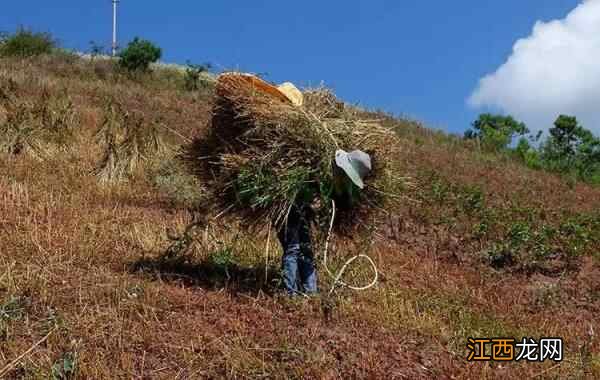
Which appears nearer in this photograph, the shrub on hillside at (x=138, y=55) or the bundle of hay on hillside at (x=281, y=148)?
the bundle of hay on hillside at (x=281, y=148)

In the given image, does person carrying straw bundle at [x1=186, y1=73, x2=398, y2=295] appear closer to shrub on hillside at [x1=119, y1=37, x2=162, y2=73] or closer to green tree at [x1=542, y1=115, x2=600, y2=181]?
green tree at [x1=542, y1=115, x2=600, y2=181]

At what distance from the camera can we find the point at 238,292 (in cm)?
520

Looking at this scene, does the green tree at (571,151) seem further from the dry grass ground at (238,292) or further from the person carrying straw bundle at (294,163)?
the person carrying straw bundle at (294,163)

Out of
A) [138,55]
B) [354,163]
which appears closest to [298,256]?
[354,163]

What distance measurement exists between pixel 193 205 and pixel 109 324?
4225mm

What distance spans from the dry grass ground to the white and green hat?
0.64 metres

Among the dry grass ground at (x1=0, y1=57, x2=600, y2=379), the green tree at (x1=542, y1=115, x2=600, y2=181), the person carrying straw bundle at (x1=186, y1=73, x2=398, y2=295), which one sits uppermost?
the green tree at (x1=542, y1=115, x2=600, y2=181)

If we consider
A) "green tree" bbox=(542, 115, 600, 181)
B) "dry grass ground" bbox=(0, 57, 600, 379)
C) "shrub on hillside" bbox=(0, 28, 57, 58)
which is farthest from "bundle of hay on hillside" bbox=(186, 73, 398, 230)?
"shrub on hillside" bbox=(0, 28, 57, 58)

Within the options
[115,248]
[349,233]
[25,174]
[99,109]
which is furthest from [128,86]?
[349,233]

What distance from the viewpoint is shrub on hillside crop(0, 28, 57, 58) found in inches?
891

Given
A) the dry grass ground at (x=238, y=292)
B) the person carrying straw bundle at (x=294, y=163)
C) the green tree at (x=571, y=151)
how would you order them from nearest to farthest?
the dry grass ground at (x=238, y=292)
the person carrying straw bundle at (x=294, y=163)
the green tree at (x=571, y=151)

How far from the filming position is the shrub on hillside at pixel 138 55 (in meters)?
25.0

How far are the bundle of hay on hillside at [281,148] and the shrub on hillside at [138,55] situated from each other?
19.1 m

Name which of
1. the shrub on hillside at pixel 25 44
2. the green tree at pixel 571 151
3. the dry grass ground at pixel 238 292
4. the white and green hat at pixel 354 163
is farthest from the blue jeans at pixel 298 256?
the shrub on hillside at pixel 25 44
